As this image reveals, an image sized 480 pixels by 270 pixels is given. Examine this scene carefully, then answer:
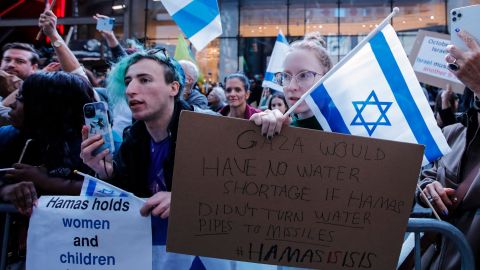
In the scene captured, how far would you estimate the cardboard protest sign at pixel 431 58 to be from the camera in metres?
5.30

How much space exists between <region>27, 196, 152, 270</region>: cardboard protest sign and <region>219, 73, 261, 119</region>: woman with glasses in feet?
11.0

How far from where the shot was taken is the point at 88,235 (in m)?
2.32

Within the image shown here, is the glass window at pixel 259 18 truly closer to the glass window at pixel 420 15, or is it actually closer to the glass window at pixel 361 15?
the glass window at pixel 361 15

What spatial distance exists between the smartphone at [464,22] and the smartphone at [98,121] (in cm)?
171

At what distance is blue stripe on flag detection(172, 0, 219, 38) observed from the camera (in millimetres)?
3977

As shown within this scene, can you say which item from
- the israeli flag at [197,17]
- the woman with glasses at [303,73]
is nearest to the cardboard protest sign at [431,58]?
the israeli flag at [197,17]

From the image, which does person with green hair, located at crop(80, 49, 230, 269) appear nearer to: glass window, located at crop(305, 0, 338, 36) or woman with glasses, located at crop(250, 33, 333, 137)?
woman with glasses, located at crop(250, 33, 333, 137)

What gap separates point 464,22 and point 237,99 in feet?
12.2

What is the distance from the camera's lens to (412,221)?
2.18 meters

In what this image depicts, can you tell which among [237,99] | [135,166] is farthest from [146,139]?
[237,99]

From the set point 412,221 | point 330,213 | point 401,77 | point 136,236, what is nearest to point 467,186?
point 412,221

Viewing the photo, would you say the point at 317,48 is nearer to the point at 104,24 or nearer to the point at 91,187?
the point at 91,187

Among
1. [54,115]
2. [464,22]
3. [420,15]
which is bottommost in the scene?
[54,115]

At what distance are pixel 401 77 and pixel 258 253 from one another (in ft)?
3.80
